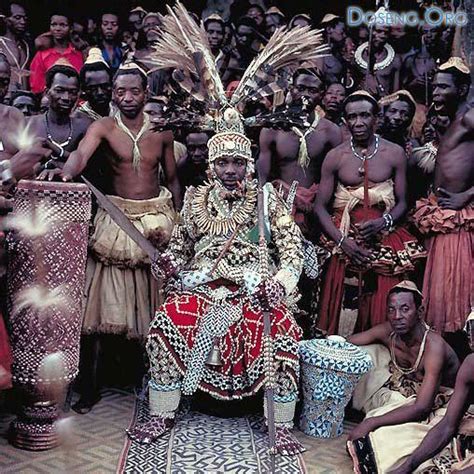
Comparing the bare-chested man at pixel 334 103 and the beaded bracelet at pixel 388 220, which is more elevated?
the bare-chested man at pixel 334 103

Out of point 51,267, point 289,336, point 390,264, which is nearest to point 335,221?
point 390,264

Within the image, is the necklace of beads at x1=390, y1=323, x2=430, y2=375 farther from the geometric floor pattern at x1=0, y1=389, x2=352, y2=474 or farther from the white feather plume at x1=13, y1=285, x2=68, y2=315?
the white feather plume at x1=13, y1=285, x2=68, y2=315

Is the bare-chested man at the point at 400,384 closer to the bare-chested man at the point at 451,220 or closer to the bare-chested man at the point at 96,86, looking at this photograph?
the bare-chested man at the point at 451,220

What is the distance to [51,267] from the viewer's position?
15.6 ft

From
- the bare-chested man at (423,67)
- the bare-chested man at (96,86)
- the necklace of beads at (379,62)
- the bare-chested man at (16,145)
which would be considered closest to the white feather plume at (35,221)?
the bare-chested man at (16,145)

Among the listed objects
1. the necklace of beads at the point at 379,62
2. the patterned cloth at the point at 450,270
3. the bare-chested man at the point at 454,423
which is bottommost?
the bare-chested man at the point at 454,423

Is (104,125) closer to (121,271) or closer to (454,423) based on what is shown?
(121,271)

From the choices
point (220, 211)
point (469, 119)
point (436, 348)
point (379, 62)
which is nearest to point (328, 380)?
point (436, 348)

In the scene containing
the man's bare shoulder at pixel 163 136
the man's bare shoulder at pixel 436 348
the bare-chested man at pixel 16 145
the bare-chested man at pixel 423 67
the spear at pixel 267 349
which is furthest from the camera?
the bare-chested man at pixel 423 67

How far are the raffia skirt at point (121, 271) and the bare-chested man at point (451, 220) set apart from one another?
1.89 m

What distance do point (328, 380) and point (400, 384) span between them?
0.48m

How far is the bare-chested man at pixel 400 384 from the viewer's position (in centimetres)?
471

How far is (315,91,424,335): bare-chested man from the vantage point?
5.90m

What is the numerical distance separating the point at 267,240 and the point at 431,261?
47.4 inches
